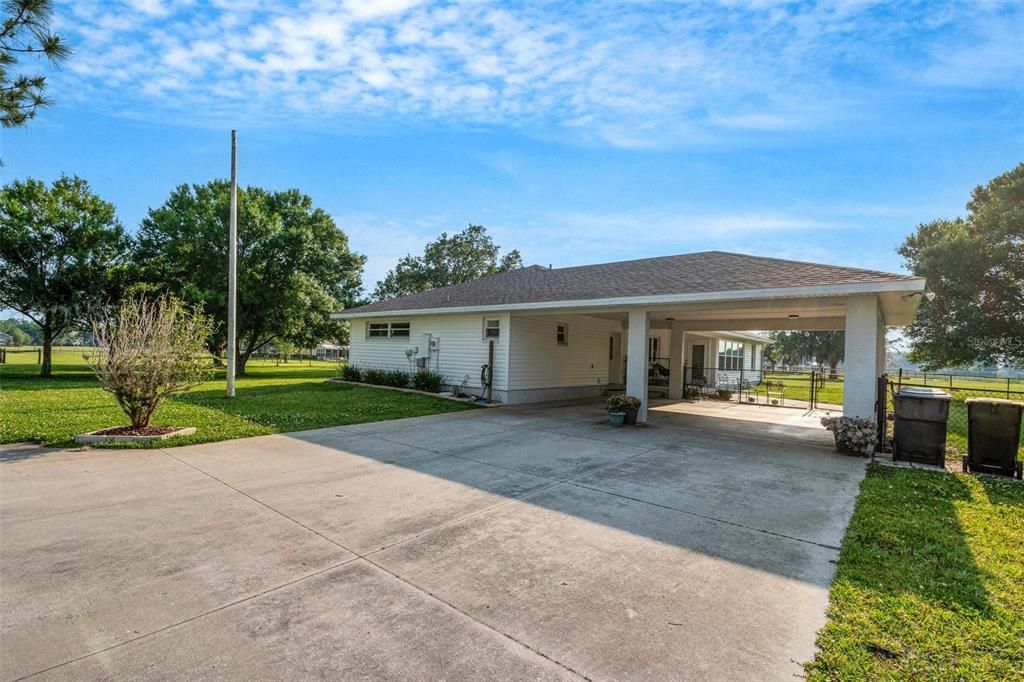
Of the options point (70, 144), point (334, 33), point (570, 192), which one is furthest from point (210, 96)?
point (570, 192)

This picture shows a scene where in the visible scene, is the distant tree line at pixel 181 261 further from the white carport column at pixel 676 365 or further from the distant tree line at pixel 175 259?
the white carport column at pixel 676 365

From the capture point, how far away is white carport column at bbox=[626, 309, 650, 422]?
10.6 metres

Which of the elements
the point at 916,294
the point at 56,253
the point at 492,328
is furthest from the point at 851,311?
the point at 56,253

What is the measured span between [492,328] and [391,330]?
17.4 ft

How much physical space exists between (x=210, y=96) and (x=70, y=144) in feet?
9.02

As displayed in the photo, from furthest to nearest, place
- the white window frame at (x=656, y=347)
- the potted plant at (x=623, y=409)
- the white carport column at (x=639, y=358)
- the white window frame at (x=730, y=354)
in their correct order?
1. the white window frame at (x=730, y=354)
2. the white window frame at (x=656, y=347)
3. the white carport column at (x=639, y=358)
4. the potted plant at (x=623, y=409)

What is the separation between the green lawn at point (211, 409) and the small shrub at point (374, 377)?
4.17 feet

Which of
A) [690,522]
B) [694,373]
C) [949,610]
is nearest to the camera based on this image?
[949,610]

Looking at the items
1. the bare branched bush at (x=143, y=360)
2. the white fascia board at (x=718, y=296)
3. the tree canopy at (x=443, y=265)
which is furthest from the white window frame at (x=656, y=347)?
the tree canopy at (x=443, y=265)

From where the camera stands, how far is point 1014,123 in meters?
10.6

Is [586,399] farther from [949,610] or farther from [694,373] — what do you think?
[949,610]

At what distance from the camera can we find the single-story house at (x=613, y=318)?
8.16 metres

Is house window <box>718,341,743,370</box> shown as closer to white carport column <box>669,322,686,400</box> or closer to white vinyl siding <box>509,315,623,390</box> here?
white carport column <box>669,322,686,400</box>

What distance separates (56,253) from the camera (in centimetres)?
1814
